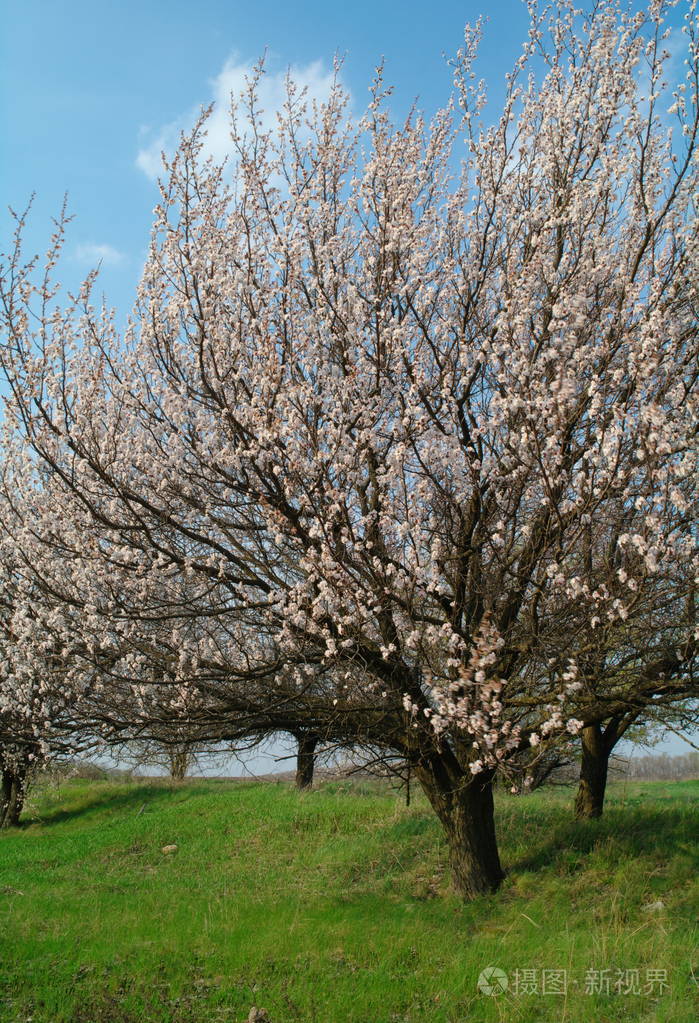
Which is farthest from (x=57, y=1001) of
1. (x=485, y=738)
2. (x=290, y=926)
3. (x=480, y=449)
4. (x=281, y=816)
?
(x=281, y=816)

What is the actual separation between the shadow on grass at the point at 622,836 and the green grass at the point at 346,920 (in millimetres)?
47

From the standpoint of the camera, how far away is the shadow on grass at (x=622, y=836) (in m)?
12.7

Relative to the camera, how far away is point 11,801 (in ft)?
85.6

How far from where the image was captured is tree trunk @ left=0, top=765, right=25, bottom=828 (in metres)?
25.7

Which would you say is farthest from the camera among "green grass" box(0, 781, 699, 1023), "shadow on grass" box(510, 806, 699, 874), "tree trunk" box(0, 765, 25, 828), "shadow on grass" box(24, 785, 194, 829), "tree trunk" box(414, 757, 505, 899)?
"tree trunk" box(0, 765, 25, 828)

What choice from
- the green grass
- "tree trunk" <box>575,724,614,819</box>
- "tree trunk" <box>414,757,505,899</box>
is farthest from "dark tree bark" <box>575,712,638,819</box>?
"tree trunk" <box>414,757,505,899</box>

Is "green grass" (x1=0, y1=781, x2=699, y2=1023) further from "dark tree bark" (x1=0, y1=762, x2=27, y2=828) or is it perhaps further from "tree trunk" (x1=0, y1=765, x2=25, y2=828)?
"tree trunk" (x1=0, y1=765, x2=25, y2=828)

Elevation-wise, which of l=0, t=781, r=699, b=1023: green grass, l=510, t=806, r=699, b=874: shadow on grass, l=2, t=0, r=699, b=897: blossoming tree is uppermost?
l=2, t=0, r=699, b=897: blossoming tree

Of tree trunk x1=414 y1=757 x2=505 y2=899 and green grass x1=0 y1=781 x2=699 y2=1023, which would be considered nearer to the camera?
green grass x1=0 y1=781 x2=699 y2=1023

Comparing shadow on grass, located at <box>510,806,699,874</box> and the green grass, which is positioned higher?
shadow on grass, located at <box>510,806,699,874</box>

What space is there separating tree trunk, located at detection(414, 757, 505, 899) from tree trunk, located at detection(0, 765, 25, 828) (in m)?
18.2

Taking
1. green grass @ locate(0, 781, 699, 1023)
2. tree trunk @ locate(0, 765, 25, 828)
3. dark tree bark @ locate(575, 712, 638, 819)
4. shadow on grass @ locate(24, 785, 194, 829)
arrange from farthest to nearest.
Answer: tree trunk @ locate(0, 765, 25, 828)
shadow on grass @ locate(24, 785, 194, 829)
dark tree bark @ locate(575, 712, 638, 819)
green grass @ locate(0, 781, 699, 1023)

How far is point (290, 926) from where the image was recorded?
382 inches

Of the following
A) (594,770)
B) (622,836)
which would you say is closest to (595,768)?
(594,770)
